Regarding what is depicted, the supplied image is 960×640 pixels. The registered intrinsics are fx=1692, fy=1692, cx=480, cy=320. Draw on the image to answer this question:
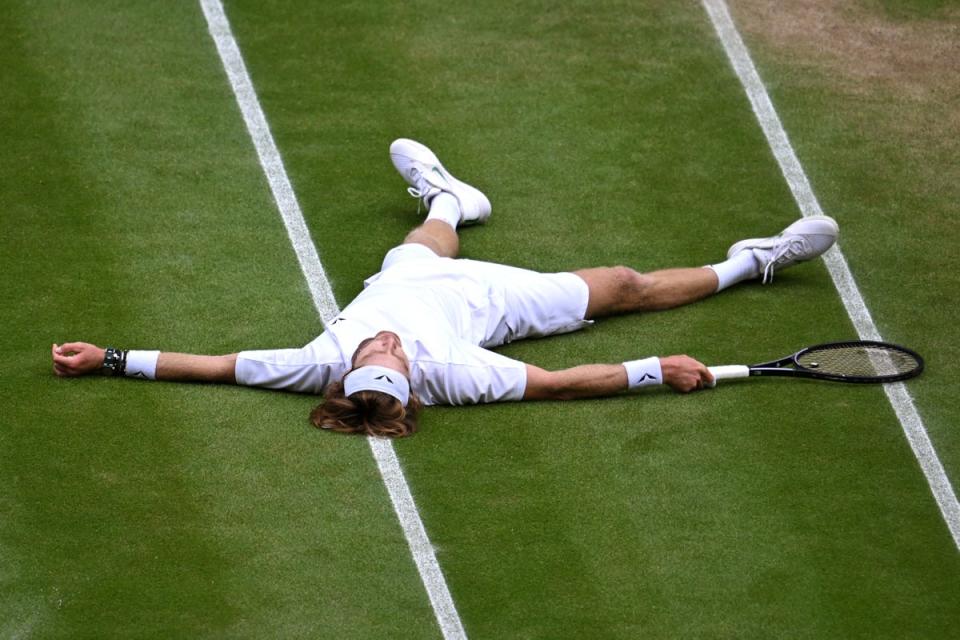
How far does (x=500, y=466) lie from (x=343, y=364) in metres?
1.21

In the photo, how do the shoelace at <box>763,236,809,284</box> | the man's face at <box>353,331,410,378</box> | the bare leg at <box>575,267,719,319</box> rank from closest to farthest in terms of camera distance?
the man's face at <box>353,331,410,378</box>
the bare leg at <box>575,267,719,319</box>
the shoelace at <box>763,236,809,284</box>

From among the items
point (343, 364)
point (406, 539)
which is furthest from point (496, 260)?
point (406, 539)

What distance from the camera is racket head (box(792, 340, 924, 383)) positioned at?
11.1 meters

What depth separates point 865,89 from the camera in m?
14.1

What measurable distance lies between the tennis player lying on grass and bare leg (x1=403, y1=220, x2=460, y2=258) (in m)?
0.02

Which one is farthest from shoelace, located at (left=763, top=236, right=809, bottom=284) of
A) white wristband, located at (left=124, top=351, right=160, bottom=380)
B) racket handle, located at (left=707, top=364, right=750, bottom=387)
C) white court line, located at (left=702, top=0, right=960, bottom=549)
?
white wristband, located at (left=124, top=351, right=160, bottom=380)

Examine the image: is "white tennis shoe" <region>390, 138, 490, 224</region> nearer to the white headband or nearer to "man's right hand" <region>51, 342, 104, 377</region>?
the white headband

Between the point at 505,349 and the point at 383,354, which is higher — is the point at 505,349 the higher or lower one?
the lower one

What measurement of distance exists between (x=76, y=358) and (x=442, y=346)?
91.0 inches

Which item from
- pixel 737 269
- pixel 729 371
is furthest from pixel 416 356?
pixel 737 269

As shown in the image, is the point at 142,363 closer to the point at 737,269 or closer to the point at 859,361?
the point at 737,269

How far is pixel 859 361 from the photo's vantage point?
36.9 feet

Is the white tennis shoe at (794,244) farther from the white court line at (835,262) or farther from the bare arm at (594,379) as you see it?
the bare arm at (594,379)

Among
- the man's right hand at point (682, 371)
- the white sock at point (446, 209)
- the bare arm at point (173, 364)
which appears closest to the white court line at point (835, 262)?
the man's right hand at point (682, 371)
